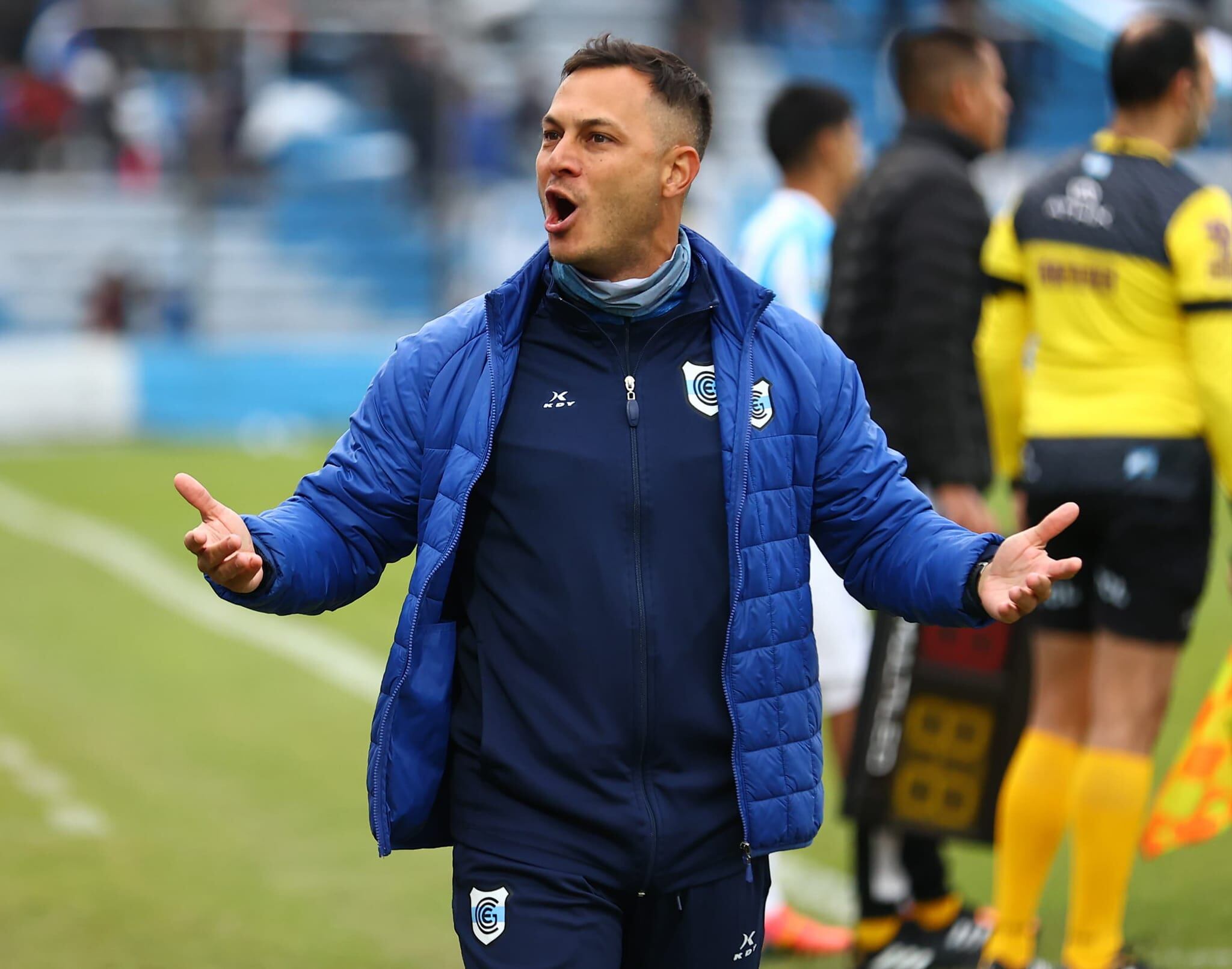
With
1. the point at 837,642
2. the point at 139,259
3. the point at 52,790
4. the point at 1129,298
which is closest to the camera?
the point at 1129,298

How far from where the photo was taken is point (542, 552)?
3.45 meters

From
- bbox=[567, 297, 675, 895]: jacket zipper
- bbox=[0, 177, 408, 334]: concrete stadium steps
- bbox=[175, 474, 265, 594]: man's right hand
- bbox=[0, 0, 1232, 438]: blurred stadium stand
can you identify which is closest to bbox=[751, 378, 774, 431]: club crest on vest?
bbox=[567, 297, 675, 895]: jacket zipper

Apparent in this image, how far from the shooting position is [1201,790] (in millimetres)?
5477

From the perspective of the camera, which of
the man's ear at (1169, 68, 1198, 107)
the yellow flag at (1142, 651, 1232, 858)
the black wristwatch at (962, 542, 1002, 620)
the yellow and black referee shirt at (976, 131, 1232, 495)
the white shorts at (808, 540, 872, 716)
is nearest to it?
the black wristwatch at (962, 542, 1002, 620)

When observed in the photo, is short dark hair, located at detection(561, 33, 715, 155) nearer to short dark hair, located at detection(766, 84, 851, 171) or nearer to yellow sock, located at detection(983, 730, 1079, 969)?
yellow sock, located at detection(983, 730, 1079, 969)

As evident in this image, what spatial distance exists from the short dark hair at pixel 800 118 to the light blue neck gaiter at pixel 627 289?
10.0 ft

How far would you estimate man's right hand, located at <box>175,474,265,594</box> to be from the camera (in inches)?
126

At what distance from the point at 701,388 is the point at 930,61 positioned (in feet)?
9.01

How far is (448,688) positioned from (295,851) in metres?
3.88

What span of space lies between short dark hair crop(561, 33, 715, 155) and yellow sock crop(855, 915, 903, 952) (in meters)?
2.84

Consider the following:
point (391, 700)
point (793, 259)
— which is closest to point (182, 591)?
point (793, 259)

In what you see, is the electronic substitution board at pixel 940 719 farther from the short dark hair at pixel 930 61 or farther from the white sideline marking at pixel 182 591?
the white sideline marking at pixel 182 591

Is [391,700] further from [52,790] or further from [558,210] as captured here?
[52,790]

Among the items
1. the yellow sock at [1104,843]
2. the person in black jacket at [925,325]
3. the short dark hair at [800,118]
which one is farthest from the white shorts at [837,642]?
the short dark hair at [800,118]
